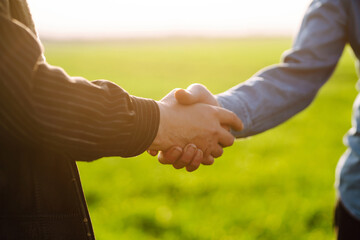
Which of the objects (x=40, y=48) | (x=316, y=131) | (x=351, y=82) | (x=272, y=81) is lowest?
(x=351, y=82)

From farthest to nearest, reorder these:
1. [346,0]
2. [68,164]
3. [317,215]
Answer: [317,215]
[346,0]
[68,164]

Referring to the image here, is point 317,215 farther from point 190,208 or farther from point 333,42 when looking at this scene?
point 333,42

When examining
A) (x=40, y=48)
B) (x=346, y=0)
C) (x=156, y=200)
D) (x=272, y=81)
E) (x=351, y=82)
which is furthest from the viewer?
(x=351, y=82)

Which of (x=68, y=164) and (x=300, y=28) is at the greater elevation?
(x=300, y=28)

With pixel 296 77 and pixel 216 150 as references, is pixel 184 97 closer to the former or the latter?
pixel 216 150

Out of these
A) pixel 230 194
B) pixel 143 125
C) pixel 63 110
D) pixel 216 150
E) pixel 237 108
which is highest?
pixel 63 110

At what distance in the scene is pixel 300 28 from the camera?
114 inches

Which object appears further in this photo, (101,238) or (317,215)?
(317,215)

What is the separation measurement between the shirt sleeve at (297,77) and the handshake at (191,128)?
0.20 metres

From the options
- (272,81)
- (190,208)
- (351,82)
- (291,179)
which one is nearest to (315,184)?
(291,179)

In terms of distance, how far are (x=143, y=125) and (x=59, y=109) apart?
14.9 inches

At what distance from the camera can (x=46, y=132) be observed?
5.23 feet

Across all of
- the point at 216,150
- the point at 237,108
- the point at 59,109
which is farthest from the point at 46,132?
the point at 237,108

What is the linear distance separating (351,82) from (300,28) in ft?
70.0
